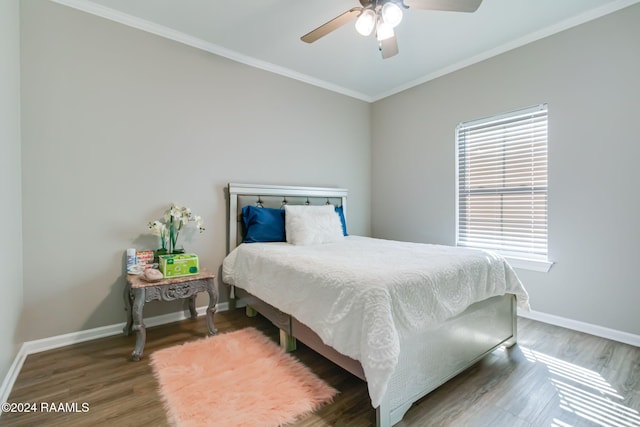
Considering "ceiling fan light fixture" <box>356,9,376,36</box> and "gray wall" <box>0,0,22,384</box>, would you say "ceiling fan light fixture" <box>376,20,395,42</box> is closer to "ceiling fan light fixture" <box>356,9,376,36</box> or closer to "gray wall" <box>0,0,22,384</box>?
"ceiling fan light fixture" <box>356,9,376,36</box>

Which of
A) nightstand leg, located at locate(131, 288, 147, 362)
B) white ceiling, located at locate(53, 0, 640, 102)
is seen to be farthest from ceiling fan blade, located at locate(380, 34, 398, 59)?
nightstand leg, located at locate(131, 288, 147, 362)

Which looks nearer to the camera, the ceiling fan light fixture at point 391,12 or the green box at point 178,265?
the ceiling fan light fixture at point 391,12

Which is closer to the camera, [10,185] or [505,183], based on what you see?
[10,185]

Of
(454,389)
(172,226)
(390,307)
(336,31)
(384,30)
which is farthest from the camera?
(336,31)

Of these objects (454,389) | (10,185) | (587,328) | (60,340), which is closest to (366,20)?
(454,389)

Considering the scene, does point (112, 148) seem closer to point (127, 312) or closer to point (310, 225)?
point (127, 312)

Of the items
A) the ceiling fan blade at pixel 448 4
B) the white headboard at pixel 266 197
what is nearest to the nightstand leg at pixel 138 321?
the white headboard at pixel 266 197

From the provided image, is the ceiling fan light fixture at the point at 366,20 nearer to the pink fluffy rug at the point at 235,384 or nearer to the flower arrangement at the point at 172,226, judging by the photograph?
the flower arrangement at the point at 172,226

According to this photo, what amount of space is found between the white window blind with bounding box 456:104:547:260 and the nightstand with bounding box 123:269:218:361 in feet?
9.36

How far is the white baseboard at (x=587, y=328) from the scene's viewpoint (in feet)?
7.36

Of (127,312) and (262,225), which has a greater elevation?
(262,225)

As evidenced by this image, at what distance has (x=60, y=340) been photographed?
7.32ft

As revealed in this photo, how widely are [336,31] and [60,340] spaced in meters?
3.57

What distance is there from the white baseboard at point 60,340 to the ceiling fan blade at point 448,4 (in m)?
3.21
